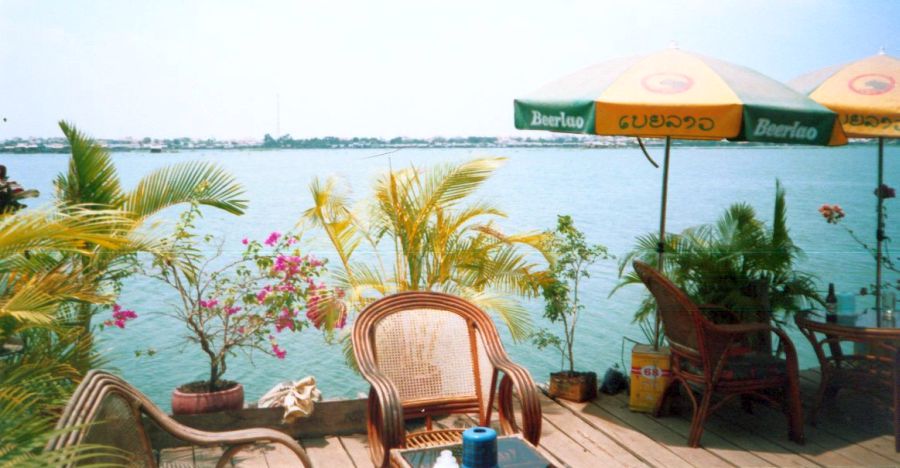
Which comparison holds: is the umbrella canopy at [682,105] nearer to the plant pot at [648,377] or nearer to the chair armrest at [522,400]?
the plant pot at [648,377]

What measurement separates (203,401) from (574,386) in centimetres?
216

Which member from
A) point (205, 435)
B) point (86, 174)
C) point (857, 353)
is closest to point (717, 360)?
point (857, 353)

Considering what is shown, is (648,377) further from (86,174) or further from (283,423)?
(86,174)

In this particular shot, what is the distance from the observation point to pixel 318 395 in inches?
180

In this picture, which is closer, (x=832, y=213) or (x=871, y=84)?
(x=871, y=84)

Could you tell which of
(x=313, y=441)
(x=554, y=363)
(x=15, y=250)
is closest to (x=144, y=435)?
(x=15, y=250)

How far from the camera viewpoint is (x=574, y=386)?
16.6 ft

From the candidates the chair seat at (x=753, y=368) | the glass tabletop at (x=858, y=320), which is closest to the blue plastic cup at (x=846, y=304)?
the glass tabletop at (x=858, y=320)

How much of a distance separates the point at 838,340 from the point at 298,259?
10.2 feet

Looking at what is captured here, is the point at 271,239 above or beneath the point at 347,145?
beneath

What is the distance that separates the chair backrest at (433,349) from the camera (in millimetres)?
3660

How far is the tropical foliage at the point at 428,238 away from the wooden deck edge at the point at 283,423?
732 millimetres

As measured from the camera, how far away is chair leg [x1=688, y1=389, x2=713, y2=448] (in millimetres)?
4316

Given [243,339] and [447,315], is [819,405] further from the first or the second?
[243,339]
